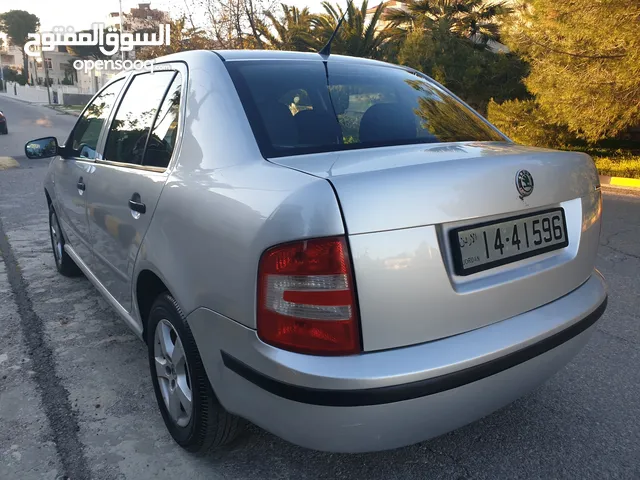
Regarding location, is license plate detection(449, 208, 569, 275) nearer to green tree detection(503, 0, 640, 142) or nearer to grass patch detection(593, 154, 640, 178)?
Answer: green tree detection(503, 0, 640, 142)

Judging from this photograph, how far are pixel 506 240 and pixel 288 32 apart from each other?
21.6m

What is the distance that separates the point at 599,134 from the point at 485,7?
27.3 feet

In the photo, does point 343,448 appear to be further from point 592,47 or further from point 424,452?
point 592,47

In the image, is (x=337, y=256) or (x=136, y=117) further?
(x=136, y=117)

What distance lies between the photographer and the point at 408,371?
61.6 inches

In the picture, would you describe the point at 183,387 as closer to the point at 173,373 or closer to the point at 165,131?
the point at 173,373

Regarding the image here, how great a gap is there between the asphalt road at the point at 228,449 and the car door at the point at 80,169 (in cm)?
62

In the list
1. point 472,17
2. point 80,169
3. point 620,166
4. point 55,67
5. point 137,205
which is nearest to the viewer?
point 137,205

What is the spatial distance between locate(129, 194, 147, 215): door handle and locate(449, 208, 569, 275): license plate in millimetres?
1336

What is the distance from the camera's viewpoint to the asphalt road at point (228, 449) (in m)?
2.17

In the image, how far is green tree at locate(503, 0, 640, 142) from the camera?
7922 millimetres

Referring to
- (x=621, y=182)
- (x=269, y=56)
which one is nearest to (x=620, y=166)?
(x=621, y=182)

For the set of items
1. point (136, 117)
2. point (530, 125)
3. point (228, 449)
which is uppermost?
point (136, 117)

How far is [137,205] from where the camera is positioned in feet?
7.77
